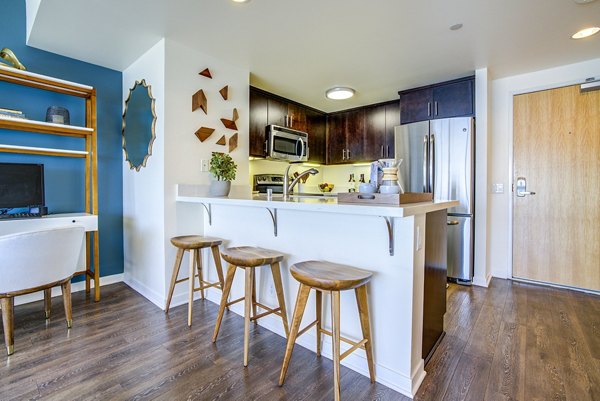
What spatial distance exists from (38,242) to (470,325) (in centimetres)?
317

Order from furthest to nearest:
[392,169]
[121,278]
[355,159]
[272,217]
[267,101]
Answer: [355,159] < [267,101] < [121,278] < [272,217] < [392,169]

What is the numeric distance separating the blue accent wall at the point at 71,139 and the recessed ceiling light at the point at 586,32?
443 cm

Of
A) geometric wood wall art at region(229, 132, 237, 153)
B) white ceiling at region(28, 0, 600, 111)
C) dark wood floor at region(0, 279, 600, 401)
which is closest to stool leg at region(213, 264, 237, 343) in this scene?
dark wood floor at region(0, 279, 600, 401)

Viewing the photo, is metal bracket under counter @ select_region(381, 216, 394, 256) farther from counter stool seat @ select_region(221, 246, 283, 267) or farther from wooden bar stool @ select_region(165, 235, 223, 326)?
wooden bar stool @ select_region(165, 235, 223, 326)

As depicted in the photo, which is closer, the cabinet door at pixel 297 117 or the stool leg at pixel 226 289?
the stool leg at pixel 226 289

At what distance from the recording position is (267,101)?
3975mm

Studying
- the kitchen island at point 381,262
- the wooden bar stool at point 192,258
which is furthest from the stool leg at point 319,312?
the wooden bar stool at point 192,258

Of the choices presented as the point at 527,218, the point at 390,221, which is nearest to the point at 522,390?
the point at 390,221

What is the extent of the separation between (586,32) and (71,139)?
4.83 metres

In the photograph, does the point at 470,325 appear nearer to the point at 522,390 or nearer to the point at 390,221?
the point at 522,390

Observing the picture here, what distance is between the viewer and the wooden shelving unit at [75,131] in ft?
7.82

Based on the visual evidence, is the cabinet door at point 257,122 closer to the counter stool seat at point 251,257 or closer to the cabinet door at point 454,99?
the counter stool seat at point 251,257

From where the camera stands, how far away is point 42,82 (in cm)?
248

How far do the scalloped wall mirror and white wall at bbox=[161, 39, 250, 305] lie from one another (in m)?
0.25
